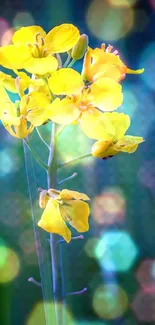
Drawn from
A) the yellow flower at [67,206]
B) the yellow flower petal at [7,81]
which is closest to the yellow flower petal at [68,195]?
the yellow flower at [67,206]

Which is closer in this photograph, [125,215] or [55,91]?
[55,91]

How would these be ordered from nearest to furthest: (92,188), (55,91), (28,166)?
(55,91)
(28,166)
(92,188)

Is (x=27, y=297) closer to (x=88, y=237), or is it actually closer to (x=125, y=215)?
(x=88, y=237)

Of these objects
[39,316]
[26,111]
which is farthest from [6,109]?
[39,316]

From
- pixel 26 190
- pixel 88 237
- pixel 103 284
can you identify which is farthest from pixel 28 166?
pixel 103 284

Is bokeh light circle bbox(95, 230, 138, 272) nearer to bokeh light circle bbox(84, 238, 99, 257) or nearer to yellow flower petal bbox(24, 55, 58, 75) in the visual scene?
bokeh light circle bbox(84, 238, 99, 257)

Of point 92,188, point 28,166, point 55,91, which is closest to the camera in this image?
point 55,91

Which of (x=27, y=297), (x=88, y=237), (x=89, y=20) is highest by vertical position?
(x=89, y=20)
